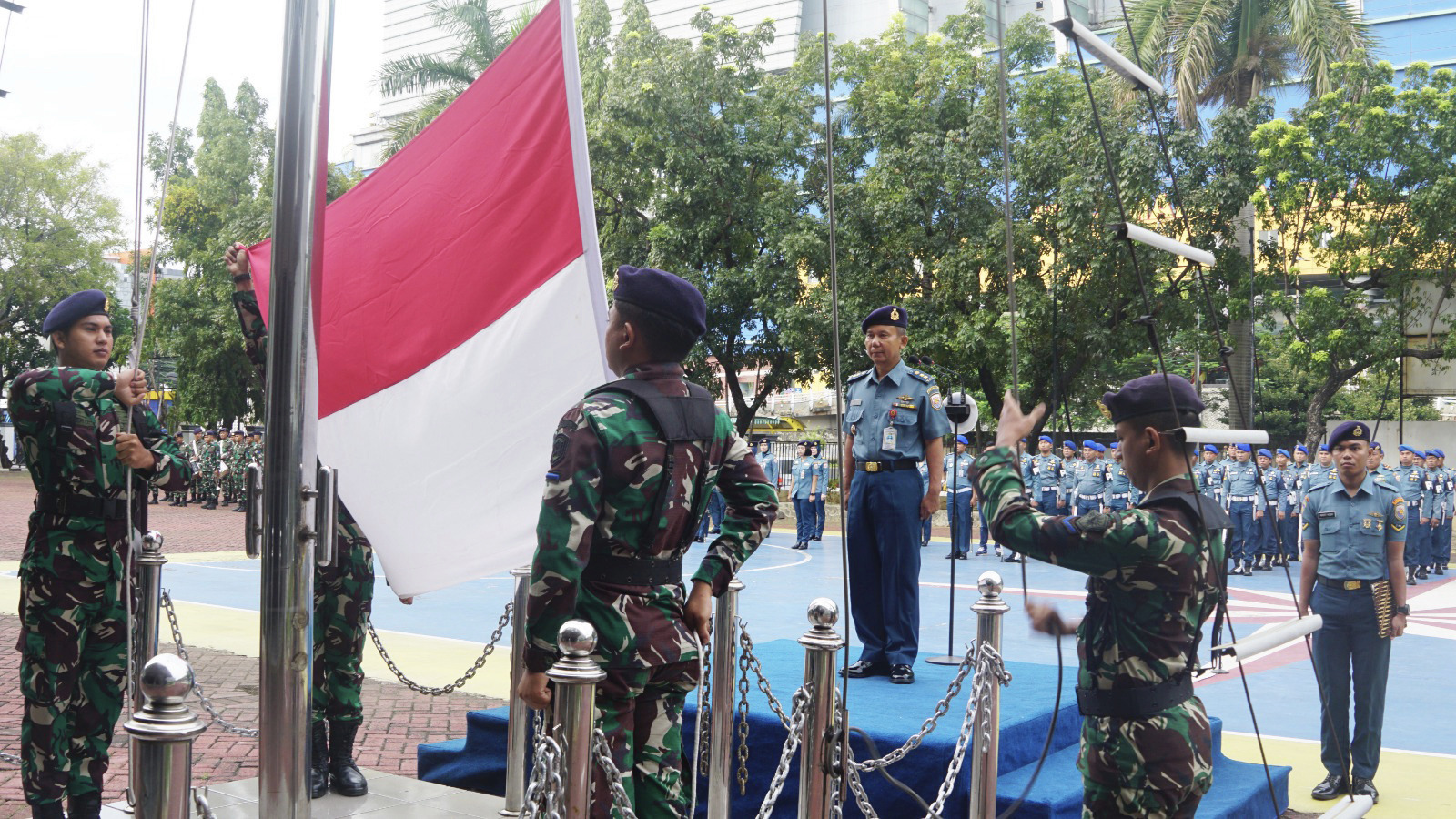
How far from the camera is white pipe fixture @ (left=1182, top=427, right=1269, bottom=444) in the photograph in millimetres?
2850

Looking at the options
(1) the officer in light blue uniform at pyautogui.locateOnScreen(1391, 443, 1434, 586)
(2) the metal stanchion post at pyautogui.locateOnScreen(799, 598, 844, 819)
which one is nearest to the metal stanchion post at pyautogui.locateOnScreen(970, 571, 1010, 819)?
(2) the metal stanchion post at pyautogui.locateOnScreen(799, 598, 844, 819)

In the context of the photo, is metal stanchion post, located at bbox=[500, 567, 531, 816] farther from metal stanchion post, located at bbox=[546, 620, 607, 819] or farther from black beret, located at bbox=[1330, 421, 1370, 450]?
black beret, located at bbox=[1330, 421, 1370, 450]

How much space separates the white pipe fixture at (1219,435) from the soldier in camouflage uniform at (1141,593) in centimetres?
7

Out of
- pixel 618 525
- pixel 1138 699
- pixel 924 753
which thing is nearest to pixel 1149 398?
pixel 1138 699

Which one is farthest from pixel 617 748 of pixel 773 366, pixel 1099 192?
pixel 773 366

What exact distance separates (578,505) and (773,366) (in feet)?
77.0

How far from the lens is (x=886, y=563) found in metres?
5.64

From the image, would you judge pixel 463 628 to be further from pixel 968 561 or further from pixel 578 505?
pixel 968 561

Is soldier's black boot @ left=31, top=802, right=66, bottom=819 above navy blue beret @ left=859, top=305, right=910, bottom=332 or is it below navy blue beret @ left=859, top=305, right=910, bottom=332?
below

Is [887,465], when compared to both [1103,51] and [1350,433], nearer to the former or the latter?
[1350,433]

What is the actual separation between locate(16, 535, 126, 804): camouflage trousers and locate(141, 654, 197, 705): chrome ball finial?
2.40m

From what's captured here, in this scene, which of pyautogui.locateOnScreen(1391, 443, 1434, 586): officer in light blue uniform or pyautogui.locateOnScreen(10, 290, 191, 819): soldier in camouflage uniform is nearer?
pyautogui.locateOnScreen(10, 290, 191, 819): soldier in camouflage uniform

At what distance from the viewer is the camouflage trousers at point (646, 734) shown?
3027mm

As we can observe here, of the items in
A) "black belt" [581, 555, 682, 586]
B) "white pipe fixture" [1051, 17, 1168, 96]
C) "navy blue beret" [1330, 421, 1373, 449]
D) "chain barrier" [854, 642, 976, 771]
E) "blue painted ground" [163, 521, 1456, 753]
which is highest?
"white pipe fixture" [1051, 17, 1168, 96]
